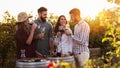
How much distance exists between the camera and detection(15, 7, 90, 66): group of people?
Result: 6582mm

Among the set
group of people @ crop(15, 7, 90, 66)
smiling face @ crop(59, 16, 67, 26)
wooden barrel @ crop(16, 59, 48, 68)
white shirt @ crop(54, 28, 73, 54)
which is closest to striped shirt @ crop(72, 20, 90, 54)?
group of people @ crop(15, 7, 90, 66)

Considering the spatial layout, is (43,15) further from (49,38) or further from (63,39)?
(63,39)

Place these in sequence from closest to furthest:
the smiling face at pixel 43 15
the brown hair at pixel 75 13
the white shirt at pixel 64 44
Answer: the white shirt at pixel 64 44
the brown hair at pixel 75 13
the smiling face at pixel 43 15

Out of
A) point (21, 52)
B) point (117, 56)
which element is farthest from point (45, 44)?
point (117, 56)

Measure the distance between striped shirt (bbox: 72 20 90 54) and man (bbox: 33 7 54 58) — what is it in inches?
18.2

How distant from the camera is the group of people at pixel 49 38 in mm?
6582

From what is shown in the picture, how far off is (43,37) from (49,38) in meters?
0.23

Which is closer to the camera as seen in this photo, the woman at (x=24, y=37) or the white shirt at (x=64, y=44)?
the woman at (x=24, y=37)

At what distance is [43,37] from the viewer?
276 inches

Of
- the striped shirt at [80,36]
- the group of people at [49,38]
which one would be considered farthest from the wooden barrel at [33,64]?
the striped shirt at [80,36]

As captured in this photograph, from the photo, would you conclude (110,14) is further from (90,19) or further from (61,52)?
(90,19)

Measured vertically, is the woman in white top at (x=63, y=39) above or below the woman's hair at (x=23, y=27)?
below

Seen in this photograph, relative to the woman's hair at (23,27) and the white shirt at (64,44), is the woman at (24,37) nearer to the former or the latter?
the woman's hair at (23,27)

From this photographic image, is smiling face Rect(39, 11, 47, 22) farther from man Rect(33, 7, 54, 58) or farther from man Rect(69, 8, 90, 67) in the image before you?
man Rect(69, 8, 90, 67)
